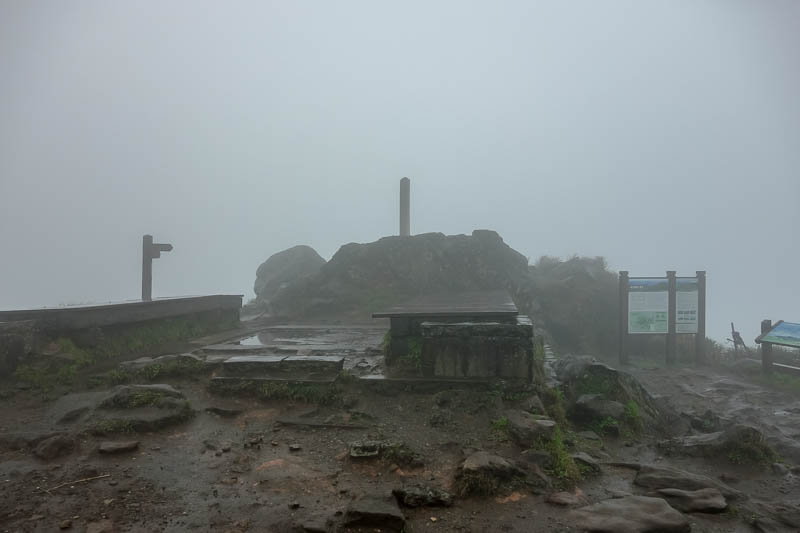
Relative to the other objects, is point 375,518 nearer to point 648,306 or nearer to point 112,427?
point 112,427

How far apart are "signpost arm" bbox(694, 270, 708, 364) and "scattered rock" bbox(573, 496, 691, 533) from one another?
36.6 feet

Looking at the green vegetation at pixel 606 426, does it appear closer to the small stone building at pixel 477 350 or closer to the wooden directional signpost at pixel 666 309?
the small stone building at pixel 477 350

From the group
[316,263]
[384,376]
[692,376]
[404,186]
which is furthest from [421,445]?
[316,263]

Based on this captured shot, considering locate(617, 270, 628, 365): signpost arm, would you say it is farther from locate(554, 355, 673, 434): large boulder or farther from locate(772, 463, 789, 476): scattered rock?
locate(772, 463, 789, 476): scattered rock

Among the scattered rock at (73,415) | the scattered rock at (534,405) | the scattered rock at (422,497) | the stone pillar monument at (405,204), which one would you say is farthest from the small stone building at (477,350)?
the stone pillar monument at (405,204)

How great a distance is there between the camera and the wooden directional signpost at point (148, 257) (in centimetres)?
1242

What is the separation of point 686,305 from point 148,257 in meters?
14.6

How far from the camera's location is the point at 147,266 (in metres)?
12.7

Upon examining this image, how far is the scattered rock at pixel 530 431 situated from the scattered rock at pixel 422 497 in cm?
127

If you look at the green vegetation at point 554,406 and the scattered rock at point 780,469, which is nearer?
the scattered rock at point 780,469

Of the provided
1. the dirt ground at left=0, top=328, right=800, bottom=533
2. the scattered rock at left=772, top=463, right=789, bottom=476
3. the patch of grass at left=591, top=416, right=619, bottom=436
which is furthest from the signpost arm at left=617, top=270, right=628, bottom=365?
the scattered rock at left=772, top=463, right=789, bottom=476

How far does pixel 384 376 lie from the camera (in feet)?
20.2

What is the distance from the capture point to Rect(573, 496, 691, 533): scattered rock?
3.35 m

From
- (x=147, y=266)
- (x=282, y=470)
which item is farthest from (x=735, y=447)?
(x=147, y=266)
